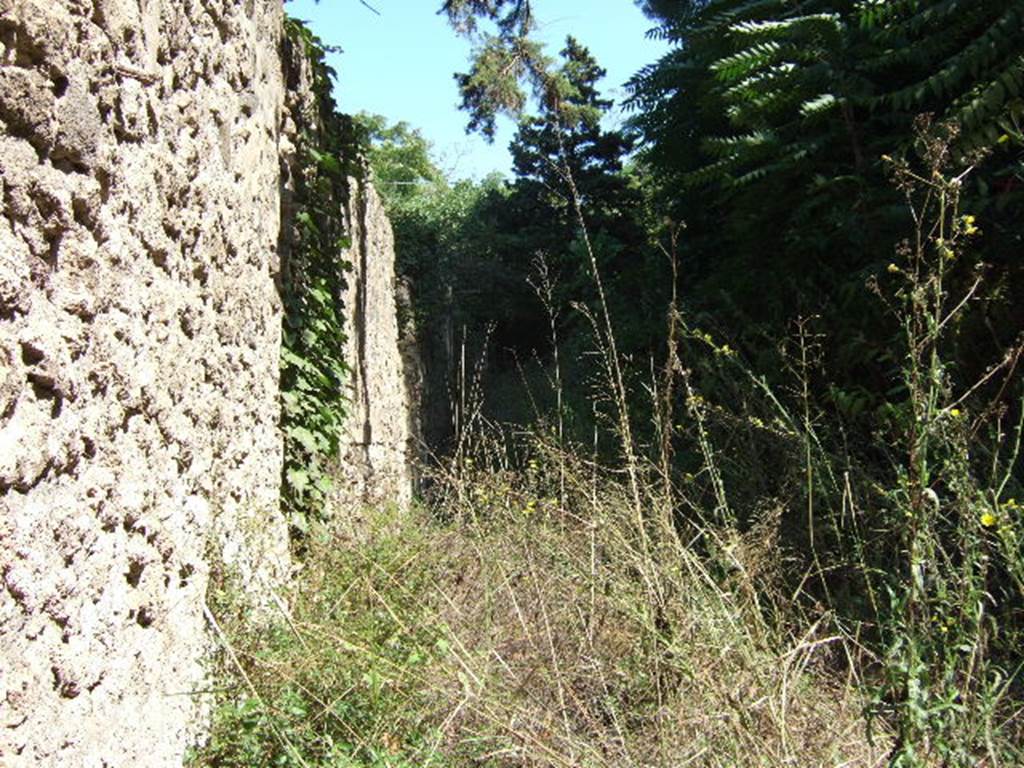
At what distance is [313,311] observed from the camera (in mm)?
4695

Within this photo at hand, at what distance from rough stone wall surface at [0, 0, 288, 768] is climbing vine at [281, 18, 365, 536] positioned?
31.2 inches

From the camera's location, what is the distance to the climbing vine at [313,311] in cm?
432

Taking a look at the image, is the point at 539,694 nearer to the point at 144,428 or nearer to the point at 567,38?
the point at 144,428

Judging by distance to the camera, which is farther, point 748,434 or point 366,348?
point 366,348

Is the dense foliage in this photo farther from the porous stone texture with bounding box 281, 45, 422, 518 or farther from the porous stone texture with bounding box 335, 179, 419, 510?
the porous stone texture with bounding box 335, 179, 419, 510

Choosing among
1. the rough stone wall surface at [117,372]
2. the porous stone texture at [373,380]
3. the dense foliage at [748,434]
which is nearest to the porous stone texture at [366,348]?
the porous stone texture at [373,380]

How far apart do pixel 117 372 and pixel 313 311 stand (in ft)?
8.24

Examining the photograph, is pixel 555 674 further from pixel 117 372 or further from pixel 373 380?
pixel 373 380

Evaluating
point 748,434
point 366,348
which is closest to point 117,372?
point 748,434

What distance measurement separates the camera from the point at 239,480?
3.35 metres

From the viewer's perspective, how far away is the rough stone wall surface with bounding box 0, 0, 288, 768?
5.73ft

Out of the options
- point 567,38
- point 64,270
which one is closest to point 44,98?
point 64,270

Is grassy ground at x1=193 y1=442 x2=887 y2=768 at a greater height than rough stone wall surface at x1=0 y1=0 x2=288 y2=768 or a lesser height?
lesser

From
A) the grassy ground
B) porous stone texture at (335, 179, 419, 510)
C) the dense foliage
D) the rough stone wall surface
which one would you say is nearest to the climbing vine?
the dense foliage
